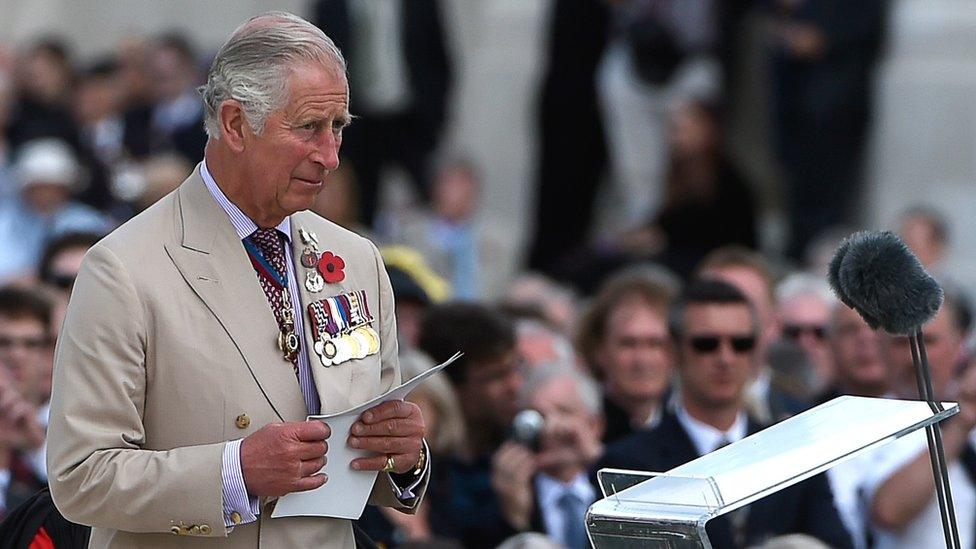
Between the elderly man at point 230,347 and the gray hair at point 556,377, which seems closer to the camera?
the elderly man at point 230,347

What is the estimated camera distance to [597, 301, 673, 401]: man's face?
7.11m

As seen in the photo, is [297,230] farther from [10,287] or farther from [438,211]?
[438,211]

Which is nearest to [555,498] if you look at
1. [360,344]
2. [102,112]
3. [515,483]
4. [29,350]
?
[515,483]

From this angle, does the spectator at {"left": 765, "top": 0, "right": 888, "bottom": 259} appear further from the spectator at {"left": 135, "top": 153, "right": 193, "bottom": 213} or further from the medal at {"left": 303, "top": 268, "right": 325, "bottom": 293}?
the medal at {"left": 303, "top": 268, "right": 325, "bottom": 293}

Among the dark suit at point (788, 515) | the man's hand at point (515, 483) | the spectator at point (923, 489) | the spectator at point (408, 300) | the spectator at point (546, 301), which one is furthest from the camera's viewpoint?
the spectator at point (546, 301)

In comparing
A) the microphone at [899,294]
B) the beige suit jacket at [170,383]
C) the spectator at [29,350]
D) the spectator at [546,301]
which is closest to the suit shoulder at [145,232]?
the beige suit jacket at [170,383]

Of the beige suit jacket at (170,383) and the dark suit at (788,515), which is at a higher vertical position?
the beige suit jacket at (170,383)

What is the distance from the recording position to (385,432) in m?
3.34

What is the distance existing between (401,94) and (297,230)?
28.9 ft

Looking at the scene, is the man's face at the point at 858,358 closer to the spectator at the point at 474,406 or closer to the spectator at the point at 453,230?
the spectator at the point at 474,406

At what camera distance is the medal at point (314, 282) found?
3.47m

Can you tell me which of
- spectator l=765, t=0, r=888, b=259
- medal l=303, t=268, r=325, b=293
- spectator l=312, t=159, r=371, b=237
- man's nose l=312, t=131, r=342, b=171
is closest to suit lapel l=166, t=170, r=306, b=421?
medal l=303, t=268, r=325, b=293

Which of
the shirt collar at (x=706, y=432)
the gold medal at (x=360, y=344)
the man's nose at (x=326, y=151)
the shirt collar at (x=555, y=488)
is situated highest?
the man's nose at (x=326, y=151)

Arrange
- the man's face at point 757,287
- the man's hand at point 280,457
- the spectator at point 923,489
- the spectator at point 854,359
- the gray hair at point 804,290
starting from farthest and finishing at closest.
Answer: the gray hair at point 804,290 < the man's face at point 757,287 < the spectator at point 854,359 < the spectator at point 923,489 < the man's hand at point 280,457
